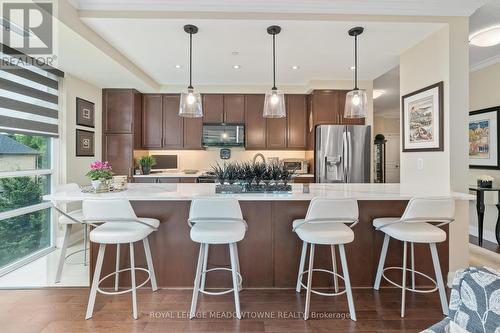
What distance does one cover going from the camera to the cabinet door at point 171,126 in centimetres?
485

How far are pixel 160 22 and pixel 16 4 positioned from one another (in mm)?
1116

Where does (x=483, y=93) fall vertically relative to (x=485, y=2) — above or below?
below

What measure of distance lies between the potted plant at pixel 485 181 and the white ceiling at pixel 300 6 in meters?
2.32

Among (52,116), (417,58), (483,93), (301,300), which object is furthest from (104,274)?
(483,93)

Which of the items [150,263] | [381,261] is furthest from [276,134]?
[150,263]

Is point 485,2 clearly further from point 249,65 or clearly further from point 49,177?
point 49,177

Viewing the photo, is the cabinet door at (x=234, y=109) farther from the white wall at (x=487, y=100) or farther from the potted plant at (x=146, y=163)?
the white wall at (x=487, y=100)

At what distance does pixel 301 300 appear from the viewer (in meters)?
2.24

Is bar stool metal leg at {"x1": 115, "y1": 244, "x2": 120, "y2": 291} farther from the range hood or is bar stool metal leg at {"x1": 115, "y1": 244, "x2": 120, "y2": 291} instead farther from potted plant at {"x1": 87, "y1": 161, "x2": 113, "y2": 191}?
the range hood

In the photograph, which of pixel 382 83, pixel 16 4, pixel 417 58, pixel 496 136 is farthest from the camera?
pixel 382 83

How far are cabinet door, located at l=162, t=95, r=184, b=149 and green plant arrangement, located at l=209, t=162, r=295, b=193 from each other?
2.72 m

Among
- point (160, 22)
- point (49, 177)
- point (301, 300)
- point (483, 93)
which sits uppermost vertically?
point (160, 22)

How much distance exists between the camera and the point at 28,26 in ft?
7.69

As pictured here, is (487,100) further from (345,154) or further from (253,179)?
(253,179)
